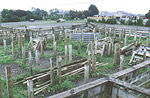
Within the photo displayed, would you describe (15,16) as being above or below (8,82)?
above

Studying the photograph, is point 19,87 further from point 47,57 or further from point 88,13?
point 88,13

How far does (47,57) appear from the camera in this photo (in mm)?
11703

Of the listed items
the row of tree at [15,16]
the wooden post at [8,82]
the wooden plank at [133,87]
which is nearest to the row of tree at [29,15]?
the row of tree at [15,16]

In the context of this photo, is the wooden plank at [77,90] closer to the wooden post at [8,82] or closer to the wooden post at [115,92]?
the wooden post at [115,92]

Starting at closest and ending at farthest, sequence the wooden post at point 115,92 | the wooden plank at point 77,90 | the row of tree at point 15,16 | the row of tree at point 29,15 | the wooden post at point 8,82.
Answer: the wooden plank at point 77,90
the wooden post at point 115,92
the wooden post at point 8,82
the row of tree at point 15,16
the row of tree at point 29,15

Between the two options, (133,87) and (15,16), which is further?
(15,16)

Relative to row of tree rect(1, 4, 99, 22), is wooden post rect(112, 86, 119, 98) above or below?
below

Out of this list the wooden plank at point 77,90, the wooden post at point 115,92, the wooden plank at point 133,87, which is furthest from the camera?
the wooden post at point 115,92

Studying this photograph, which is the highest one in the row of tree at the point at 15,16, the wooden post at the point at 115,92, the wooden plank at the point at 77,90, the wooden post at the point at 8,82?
the row of tree at the point at 15,16

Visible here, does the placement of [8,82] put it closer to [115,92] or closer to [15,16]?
[115,92]

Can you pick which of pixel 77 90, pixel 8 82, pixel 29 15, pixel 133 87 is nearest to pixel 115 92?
pixel 133 87

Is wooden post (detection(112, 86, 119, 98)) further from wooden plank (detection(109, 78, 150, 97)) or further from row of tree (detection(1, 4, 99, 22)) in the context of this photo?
row of tree (detection(1, 4, 99, 22))

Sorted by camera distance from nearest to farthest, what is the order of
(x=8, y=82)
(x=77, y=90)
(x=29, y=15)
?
(x=77, y=90)
(x=8, y=82)
(x=29, y=15)

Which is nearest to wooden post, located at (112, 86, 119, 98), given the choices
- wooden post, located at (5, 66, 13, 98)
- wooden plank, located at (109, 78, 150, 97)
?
wooden plank, located at (109, 78, 150, 97)
